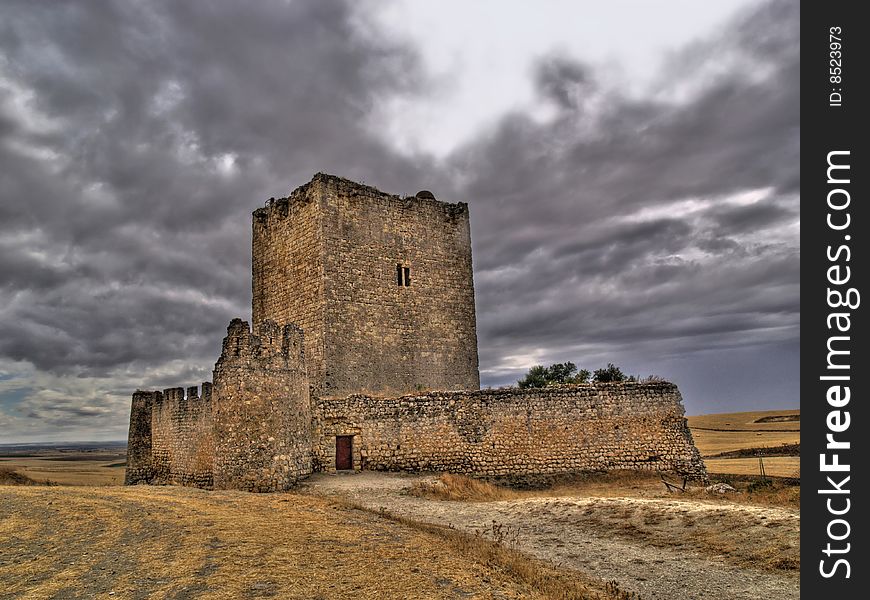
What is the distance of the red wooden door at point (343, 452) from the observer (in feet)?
66.7

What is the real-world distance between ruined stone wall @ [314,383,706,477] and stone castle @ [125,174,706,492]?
0.12 ft

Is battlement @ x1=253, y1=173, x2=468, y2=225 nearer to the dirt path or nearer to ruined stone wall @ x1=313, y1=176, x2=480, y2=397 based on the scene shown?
ruined stone wall @ x1=313, y1=176, x2=480, y2=397

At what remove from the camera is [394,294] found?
2562 cm

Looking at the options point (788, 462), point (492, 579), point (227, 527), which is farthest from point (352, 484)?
point (788, 462)

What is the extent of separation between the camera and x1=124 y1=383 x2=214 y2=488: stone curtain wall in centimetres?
2117

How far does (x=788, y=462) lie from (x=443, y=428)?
20026mm

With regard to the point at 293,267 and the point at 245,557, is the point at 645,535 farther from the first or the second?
the point at 293,267

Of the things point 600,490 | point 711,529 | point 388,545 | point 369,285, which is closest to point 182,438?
point 369,285

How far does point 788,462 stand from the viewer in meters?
29.6

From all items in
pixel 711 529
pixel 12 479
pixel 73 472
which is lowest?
pixel 73 472

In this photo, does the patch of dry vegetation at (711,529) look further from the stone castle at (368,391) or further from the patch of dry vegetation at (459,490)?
the stone castle at (368,391)

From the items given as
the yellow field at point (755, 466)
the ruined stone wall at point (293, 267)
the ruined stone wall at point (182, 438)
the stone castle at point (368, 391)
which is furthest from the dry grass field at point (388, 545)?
the yellow field at point (755, 466)

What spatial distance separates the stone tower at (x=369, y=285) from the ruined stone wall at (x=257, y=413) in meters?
4.10

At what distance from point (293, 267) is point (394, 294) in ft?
14.8
